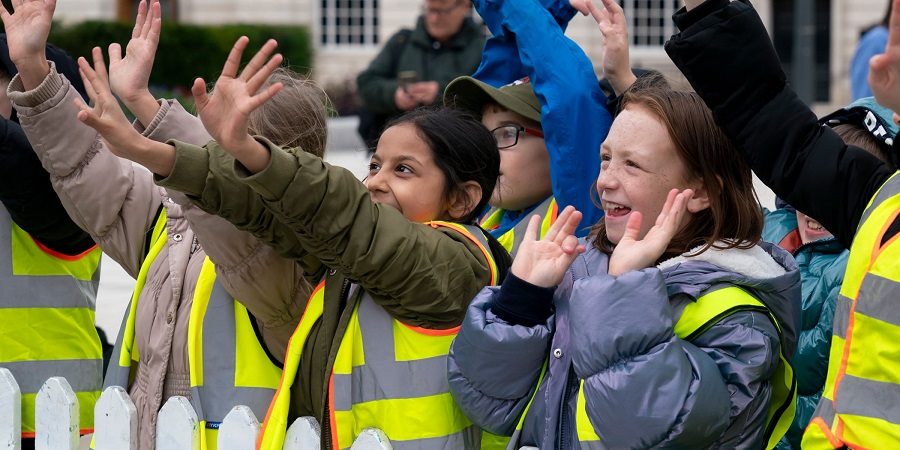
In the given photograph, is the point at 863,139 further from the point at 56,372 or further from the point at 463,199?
the point at 56,372

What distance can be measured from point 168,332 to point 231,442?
1.24 feet

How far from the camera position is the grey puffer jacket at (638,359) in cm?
230

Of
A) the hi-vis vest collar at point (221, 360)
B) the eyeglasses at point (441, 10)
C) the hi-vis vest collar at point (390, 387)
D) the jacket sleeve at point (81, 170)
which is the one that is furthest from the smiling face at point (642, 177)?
the eyeglasses at point (441, 10)

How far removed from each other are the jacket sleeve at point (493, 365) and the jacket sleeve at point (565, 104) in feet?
2.70

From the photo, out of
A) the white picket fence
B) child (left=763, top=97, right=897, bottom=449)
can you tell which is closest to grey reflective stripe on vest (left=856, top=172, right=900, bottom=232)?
child (left=763, top=97, right=897, bottom=449)

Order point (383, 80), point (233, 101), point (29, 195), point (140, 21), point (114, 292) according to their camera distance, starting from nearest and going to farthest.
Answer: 1. point (233, 101)
2. point (140, 21)
3. point (29, 195)
4. point (383, 80)
5. point (114, 292)

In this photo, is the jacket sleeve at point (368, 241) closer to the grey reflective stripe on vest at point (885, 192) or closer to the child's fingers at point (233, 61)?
the child's fingers at point (233, 61)

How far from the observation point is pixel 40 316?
3.65m

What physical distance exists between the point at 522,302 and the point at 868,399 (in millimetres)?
713

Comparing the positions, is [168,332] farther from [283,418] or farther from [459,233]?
[459,233]

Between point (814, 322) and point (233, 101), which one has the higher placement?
point (233, 101)

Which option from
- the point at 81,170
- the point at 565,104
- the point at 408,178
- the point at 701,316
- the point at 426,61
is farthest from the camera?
the point at 426,61

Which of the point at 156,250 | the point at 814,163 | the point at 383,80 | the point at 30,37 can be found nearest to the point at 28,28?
the point at 30,37

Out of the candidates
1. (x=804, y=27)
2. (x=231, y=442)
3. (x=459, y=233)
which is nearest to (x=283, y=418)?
(x=231, y=442)
